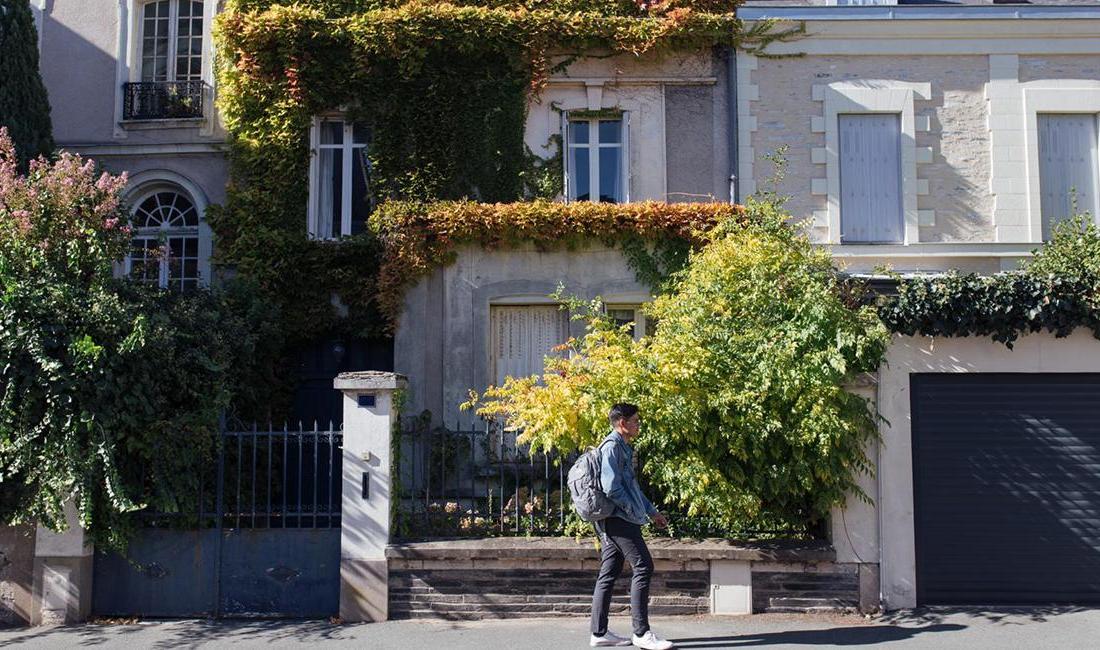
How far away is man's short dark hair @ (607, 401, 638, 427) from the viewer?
689cm

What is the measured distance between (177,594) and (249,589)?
2.01 ft

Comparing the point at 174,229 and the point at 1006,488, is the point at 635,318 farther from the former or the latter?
the point at 174,229

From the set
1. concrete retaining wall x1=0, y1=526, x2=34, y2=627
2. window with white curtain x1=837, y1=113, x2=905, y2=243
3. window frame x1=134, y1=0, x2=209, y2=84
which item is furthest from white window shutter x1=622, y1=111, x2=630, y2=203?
concrete retaining wall x1=0, y1=526, x2=34, y2=627

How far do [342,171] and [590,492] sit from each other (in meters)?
7.61

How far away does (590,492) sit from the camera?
6695mm

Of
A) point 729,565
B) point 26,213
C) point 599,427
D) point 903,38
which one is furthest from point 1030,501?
point 26,213

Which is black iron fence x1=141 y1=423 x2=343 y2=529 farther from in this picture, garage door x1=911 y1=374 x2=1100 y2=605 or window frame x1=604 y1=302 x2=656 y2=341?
garage door x1=911 y1=374 x2=1100 y2=605

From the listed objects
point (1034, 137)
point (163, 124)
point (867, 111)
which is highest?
point (163, 124)

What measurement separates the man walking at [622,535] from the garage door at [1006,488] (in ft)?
9.32

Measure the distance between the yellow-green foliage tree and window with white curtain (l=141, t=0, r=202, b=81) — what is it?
8.42 meters

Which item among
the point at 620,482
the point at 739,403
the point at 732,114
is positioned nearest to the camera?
the point at 620,482

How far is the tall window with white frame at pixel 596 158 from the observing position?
12.6m

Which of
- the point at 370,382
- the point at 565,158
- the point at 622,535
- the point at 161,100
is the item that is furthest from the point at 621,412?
the point at 161,100

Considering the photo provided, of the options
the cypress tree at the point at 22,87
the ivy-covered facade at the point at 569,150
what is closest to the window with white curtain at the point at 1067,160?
the ivy-covered facade at the point at 569,150
